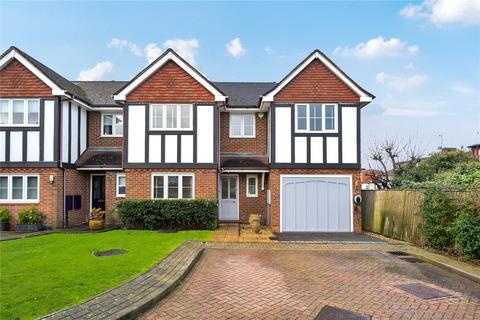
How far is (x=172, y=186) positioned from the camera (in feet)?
46.8

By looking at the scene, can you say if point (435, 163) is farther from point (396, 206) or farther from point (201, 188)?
point (201, 188)

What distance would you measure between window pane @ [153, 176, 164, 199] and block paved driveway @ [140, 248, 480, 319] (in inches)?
238

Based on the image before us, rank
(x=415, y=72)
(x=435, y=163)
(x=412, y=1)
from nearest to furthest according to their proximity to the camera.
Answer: (x=412, y=1)
(x=415, y=72)
(x=435, y=163)

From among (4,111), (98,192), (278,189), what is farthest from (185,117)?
(4,111)

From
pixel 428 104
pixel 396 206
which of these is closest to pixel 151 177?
pixel 396 206

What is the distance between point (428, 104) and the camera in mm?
19516

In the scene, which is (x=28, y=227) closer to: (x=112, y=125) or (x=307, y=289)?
(x=112, y=125)

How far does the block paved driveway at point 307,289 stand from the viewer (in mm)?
5098

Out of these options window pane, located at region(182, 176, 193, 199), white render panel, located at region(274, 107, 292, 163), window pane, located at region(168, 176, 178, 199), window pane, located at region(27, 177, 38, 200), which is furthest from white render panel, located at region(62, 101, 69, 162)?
white render panel, located at region(274, 107, 292, 163)

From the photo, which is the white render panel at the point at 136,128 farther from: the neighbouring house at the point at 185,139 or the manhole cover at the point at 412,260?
the manhole cover at the point at 412,260

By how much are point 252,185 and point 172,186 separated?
14.3 ft

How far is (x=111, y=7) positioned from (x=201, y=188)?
27.7 feet

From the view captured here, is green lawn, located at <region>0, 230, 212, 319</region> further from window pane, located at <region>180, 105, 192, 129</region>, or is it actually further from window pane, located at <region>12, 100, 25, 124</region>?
window pane, located at <region>12, 100, 25, 124</region>

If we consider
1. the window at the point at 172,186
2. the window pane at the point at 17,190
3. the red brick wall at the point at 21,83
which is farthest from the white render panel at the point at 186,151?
the window pane at the point at 17,190
